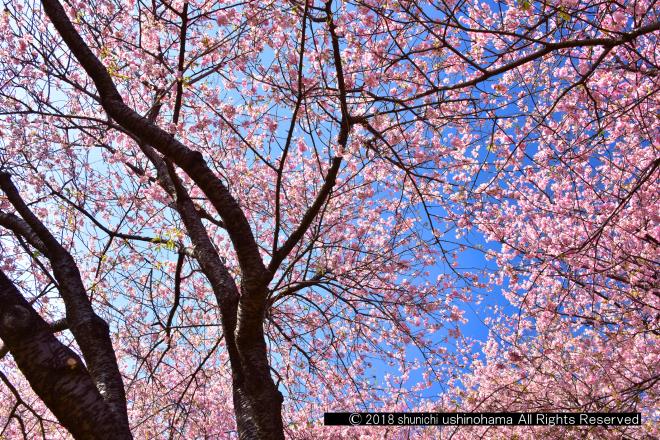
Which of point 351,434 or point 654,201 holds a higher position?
point 654,201

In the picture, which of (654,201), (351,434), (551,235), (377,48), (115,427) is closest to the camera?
(115,427)

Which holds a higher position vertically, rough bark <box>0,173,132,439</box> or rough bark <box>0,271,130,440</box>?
rough bark <box>0,173,132,439</box>

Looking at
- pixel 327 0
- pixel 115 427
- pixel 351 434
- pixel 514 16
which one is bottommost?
pixel 115 427

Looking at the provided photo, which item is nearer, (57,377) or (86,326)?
(57,377)

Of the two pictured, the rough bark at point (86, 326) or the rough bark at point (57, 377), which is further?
the rough bark at point (86, 326)

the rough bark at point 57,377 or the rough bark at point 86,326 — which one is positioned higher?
the rough bark at point 86,326

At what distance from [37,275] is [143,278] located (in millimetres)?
1651

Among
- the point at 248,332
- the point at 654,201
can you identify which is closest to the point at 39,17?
the point at 248,332

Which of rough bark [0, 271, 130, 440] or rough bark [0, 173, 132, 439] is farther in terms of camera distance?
rough bark [0, 173, 132, 439]

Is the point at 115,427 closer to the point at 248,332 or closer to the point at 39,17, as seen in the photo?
the point at 248,332

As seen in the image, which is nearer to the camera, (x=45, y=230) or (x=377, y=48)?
(x=45, y=230)

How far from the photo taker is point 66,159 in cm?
760

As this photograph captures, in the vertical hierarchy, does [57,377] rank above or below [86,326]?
below

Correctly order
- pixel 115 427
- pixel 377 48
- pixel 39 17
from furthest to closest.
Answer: pixel 39 17
pixel 377 48
pixel 115 427
